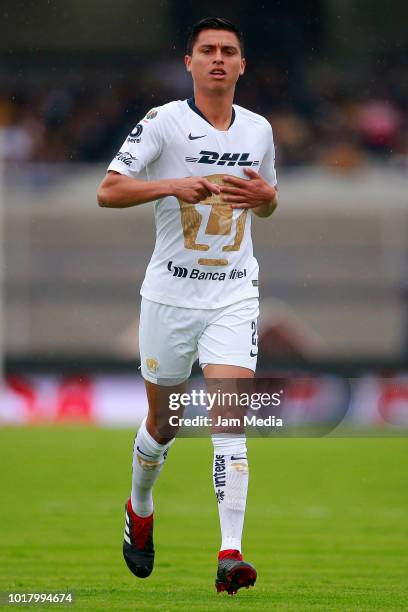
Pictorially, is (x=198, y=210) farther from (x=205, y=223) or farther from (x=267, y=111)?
(x=267, y=111)

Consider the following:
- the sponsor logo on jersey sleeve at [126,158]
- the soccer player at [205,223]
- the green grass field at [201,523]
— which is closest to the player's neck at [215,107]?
the soccer player at [205,223]

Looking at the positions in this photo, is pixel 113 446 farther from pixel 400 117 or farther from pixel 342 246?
pixel 400 117

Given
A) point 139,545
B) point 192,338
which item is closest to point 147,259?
point 139,545

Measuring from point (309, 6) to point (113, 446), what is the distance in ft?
32.9

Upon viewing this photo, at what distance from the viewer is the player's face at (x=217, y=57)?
6023mm

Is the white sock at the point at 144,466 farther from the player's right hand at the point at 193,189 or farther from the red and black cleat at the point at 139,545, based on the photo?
the player's right hand at the point at 193,189

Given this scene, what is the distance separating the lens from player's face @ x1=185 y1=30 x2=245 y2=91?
237 inches

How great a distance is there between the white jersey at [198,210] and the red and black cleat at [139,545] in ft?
3.65

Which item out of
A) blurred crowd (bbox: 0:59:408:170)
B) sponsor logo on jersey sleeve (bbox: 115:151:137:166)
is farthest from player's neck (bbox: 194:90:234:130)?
blurred crowd (bbox: 0:59:408:170)

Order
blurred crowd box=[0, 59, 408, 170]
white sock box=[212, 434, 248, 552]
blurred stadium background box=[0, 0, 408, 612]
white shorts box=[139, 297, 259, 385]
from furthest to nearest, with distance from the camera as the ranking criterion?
1. blurred crowd box=[0, 59, 408, 170]
2. blurred stadium background box=[0, 0, 408, 612]
3. white shorts box=[139, 297, 259, 385]
4. white sock box=[212, 434, 248, 552]

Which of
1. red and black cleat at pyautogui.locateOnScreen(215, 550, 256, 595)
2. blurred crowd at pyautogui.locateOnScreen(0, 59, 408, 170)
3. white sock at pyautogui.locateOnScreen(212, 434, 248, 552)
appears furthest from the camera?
blurred crowd at pyautogui.locateOnScreen(0, 59, 408, 170)

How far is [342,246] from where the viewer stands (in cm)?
1833

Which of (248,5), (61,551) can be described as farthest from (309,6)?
(61,551)

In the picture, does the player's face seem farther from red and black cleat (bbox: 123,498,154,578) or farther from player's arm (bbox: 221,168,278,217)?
red and black cleat (bbox: 123,498,154,578)
